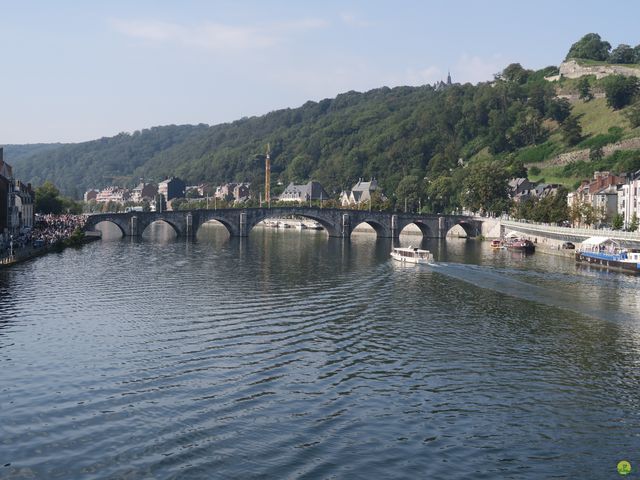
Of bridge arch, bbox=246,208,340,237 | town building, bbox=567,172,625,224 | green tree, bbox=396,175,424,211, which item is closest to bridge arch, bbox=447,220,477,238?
town building, bbox=567,172,625,224

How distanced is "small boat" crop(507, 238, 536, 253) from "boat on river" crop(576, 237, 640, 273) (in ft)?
46.3

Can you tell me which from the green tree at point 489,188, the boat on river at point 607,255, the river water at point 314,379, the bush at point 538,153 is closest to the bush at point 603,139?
the bush at point 538,153

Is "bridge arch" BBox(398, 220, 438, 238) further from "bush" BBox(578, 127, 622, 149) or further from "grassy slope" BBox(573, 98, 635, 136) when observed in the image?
"grassy slope" BBox(573, 98, 635, 136)

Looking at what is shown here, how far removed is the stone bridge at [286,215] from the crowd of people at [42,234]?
14.2ft

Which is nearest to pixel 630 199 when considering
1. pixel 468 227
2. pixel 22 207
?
pixel 468 227

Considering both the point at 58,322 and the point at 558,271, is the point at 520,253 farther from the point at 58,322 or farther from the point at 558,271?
the point at 58,322

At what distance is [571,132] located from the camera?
181250 mm

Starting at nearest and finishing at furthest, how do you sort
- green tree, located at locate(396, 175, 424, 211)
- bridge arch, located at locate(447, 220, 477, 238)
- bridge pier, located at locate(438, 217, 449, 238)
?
bridge pier, located at locate(438, 217, 449, 238) < bridge arch, located at locate(447, 220, 477, 238) < green tree, located at locate(396, 175, 424, 211)

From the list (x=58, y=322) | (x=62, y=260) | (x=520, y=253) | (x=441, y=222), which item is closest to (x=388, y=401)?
(x=58, y=322)

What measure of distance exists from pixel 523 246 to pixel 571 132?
85.7m

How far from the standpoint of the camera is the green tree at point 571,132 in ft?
593

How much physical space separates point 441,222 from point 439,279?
72.1 metres

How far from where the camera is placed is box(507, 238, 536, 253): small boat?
10681 cm

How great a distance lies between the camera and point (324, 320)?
49812 mm
